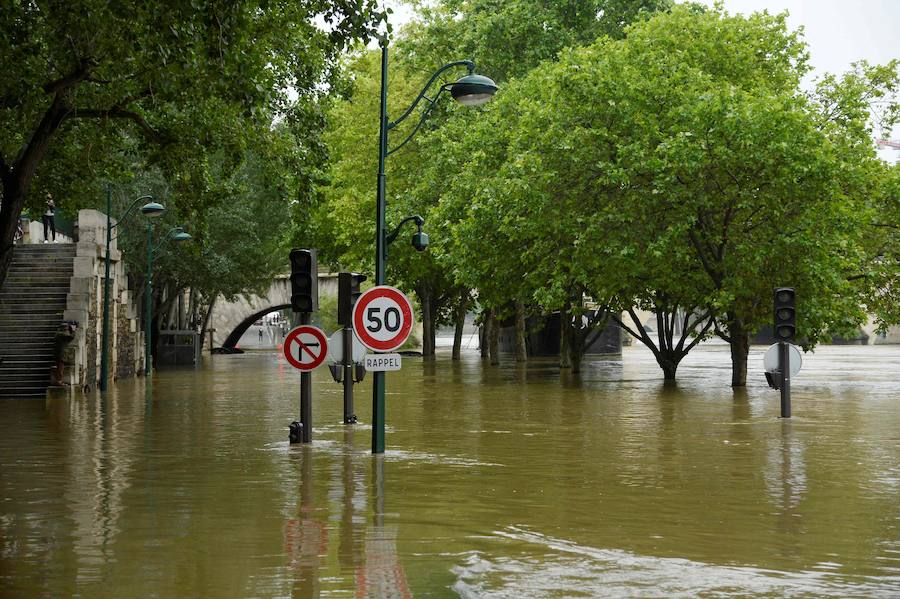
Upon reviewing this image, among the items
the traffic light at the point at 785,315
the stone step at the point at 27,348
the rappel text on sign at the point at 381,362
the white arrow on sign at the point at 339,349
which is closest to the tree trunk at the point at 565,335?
the stone step at the point at 27,348

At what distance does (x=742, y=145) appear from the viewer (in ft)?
101

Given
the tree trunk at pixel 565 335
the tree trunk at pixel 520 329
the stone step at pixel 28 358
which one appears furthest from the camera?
the tree trunk at pixel 520 329

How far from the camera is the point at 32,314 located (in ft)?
123

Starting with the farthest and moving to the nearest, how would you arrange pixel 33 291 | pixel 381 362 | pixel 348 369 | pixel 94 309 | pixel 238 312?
pixel 238 312 → pixel 94 309 → pixel 33 291 → pixel 348 369 → pixel 381 362

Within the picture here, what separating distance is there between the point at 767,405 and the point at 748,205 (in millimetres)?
5930

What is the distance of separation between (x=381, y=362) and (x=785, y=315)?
982 centimetres

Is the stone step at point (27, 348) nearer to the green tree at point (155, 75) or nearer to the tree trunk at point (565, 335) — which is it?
the green tree at point (155, 75)

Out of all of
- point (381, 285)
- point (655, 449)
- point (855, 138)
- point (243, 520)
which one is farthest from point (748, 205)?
point (243, 520)

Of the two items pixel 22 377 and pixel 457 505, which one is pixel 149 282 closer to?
pixel 22 377

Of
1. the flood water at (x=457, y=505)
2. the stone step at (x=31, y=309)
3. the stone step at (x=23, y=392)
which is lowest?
the flood water at (x=457, y=505)

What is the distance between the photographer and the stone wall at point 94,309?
119ft

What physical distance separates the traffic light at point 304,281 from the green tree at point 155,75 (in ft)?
7.21

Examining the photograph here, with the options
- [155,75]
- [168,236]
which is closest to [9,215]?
[155,75]

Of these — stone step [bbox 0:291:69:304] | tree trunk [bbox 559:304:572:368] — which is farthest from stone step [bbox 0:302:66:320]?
tree trunk [bbox 559:304:572:368]
